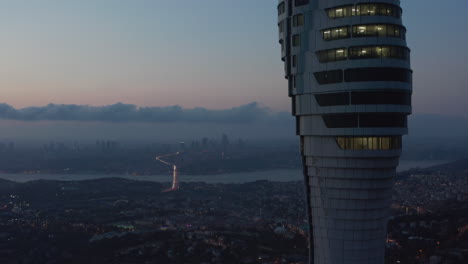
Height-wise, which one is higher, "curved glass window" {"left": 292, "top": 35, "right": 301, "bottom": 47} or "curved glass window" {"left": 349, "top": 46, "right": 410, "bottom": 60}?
"curved glass window" {"left": 292, "top": 35, "right": 301, "bottom": 47}

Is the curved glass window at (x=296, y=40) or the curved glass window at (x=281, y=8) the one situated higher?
the curved glass window at (x=281, y=8)

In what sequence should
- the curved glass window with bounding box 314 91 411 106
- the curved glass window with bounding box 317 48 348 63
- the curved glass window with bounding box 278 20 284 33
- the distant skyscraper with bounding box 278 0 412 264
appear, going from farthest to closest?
the curved glass window with bounding box 278 20 284 33 < the curved glass window with bounding box 317 48 348 63 < the distant skyscraper with bounding box 278 0 412 264 < the curved glass window with bounding box 314 91 411 106

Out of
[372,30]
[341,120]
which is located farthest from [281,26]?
[341,120]

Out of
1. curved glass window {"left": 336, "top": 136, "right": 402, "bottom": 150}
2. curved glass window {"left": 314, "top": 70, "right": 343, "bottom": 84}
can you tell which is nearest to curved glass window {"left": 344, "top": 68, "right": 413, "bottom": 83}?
curved glass window {"left": 314, "top": 70, "right": 343, "bottom": 84}

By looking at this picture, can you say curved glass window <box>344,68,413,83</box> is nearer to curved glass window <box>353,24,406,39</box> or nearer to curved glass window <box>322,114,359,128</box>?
curved glass window <box>353,24,406,39</box>

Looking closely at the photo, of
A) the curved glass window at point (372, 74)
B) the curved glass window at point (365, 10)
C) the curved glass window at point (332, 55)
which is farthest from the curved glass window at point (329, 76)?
the curved glass window at point (365, 10)

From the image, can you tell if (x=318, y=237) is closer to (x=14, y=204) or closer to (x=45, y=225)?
(x=45, y=225)

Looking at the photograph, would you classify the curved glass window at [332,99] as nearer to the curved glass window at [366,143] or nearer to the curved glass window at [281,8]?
the curved glass window at [366,143]
